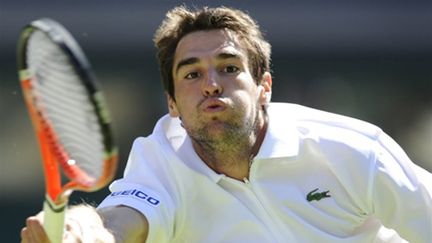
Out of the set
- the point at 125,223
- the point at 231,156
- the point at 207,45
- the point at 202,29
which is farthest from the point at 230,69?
the point at 125,223

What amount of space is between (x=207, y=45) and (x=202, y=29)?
13 centimetres

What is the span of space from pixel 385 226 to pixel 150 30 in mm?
5964

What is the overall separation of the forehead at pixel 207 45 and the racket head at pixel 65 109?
44.9 inches

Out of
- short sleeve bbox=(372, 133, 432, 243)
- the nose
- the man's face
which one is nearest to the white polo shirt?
short sleeve bbox=(372, 133, 432, 243)

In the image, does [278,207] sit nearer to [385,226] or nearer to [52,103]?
[385,226]

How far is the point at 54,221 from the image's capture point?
3344mm

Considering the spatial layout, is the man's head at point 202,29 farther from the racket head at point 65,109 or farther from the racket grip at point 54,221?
the racket grip at point 54,221

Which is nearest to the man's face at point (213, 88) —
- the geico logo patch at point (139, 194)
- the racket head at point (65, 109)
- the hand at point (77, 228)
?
the geico logo patch at point (139, 194)

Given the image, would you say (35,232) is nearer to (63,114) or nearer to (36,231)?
(36,231)

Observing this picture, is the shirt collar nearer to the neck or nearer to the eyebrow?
the neck

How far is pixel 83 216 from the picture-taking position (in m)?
3.77

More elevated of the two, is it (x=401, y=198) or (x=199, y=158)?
(x=199, y=158)

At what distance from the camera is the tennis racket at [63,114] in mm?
3123

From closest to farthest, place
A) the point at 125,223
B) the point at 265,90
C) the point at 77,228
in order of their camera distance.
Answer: the point at 77,228 → the point at 125,223 → the point at 265,90
